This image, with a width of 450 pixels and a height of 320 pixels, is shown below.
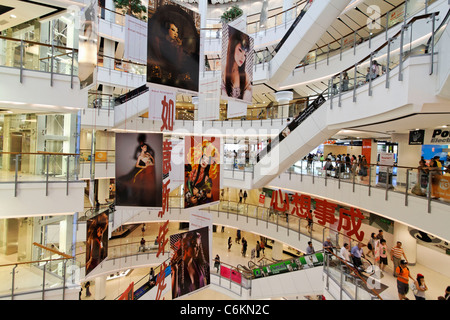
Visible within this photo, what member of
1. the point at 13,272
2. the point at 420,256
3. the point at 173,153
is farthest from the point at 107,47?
the point at 420,256

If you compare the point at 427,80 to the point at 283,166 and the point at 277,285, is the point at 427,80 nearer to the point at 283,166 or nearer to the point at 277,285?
the point at 283,166

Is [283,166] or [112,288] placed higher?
[283,166]

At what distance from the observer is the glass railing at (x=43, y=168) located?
4.44 meters

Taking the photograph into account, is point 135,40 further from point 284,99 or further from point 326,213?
point 284,99

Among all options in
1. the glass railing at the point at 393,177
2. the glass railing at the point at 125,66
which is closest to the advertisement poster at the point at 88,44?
the glass railing at the point at 393,177

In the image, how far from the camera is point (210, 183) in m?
5.57

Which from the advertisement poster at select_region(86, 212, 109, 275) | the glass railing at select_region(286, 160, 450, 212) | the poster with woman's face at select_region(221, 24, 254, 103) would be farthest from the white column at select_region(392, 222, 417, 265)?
the advertisement poster at select_region(86, 212, 109, 275)

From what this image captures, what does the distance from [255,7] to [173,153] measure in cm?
1996

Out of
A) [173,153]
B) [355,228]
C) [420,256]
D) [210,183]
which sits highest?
[173,153]

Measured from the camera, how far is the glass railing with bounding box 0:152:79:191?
444cm

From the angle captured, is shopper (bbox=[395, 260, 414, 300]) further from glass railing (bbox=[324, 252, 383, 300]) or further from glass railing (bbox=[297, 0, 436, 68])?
glass railing (bbox=[297, 0, 436, 68])

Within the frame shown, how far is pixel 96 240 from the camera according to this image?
5234mm
